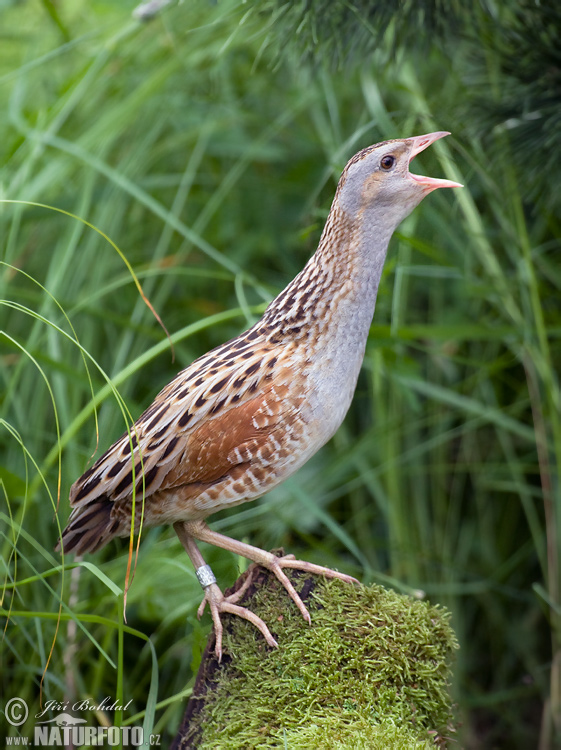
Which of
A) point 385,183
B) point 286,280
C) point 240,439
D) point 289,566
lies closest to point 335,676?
point 289,566

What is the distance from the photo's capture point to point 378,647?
1714 mm

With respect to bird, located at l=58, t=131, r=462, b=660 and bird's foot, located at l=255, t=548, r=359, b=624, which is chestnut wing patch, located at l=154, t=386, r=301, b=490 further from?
bird's foot, located at l=255, t=548, r=359, b=624

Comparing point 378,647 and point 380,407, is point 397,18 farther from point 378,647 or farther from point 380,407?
point 378,647

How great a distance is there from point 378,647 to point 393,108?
2.69 m

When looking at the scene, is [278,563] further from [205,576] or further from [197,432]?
[197,432]

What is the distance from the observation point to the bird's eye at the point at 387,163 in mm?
1756

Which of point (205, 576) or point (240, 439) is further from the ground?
point (240, 439)

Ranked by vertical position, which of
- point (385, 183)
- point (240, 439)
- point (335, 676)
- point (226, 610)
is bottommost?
point (335, 676)

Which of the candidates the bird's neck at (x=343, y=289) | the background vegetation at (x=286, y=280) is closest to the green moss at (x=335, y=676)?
the background vegetation at (x=286, y=280)

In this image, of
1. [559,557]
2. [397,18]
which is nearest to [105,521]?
[397,18]

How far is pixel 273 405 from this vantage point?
177 centimetres

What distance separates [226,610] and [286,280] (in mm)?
1998

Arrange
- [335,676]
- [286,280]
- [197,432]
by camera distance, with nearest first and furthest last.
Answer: [335,676] < [197,432] < [286,280]

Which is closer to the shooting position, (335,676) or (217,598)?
(335,676)
